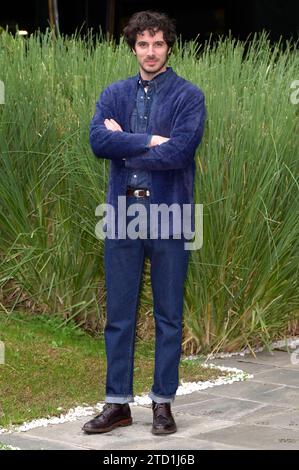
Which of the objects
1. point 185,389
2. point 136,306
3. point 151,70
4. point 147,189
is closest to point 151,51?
point 151,70

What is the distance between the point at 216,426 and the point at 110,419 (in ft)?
1.81

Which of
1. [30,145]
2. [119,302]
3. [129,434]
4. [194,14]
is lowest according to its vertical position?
[129,434]

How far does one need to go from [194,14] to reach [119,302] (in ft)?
34.1

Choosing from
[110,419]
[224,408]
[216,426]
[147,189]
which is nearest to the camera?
[147,189]

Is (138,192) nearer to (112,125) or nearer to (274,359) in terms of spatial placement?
(112,125)

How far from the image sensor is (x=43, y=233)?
25.5 ft

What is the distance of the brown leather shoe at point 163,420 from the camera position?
5453mm

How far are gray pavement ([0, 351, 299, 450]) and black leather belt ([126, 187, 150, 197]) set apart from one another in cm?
116

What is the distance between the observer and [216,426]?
5.67 meters

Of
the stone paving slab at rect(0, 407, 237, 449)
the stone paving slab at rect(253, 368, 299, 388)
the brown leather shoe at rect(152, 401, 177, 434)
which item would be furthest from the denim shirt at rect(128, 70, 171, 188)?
the stone paving slab at rect(253, 368, 299, 388)

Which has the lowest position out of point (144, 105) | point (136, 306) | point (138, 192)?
point (136, 306)

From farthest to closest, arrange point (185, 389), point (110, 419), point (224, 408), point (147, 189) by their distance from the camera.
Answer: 1. point (185, 389)
2. point (224, 408)
3. point (110, 419)
4. point (147, 189)
